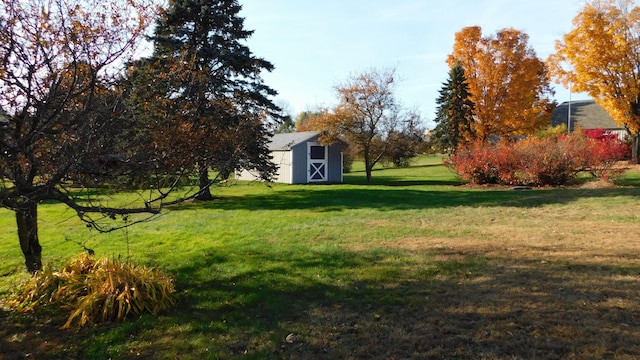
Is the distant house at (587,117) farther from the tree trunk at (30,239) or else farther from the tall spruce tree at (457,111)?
the tree trunk at (30,239)

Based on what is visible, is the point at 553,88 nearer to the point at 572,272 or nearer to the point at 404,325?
the point at 572,272

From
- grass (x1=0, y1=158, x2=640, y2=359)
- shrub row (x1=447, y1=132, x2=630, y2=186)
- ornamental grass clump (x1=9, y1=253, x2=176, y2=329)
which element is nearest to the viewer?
grass (x1=0, y1=158, x2=640, y2=359)

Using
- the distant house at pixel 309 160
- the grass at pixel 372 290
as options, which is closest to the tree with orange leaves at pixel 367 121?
the distant house at pixel 309 160

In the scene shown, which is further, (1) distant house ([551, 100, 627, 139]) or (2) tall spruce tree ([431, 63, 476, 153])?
(1) distant house ([551, 100, 627, 139])

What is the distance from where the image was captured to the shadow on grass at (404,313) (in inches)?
148

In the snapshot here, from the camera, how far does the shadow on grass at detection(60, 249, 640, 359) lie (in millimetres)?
3768

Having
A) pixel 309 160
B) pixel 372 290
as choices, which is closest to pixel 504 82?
pixel 309 160

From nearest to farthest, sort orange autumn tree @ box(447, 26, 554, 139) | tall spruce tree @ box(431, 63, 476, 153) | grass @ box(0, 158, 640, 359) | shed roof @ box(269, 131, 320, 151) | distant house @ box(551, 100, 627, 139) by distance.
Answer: grass @ box(0, 158, 640, 359) < shed roof @ box(269, 131, 320, 151) < orange autumn tree @ box(447, 26, 554, 139) < tall spruce tree @ box(431, 63, 476, 153) < distant house @ box(551, 100, 627, 139)

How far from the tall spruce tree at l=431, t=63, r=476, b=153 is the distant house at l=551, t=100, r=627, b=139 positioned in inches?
591

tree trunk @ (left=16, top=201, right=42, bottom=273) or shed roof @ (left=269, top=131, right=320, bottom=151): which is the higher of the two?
shed roof @ (left=269, top=131, right=320, bottom=151)

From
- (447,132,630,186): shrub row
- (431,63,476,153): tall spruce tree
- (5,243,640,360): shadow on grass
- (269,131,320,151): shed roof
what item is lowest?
(5,243,640,360): shadow on grass

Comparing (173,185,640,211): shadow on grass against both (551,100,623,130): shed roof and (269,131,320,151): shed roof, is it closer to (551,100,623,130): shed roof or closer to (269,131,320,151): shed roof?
(269,131,320,151): shed roof

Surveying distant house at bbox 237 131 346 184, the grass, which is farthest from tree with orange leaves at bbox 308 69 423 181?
the grass

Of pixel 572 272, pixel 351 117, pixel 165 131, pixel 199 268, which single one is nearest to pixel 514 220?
pixel 572 272
